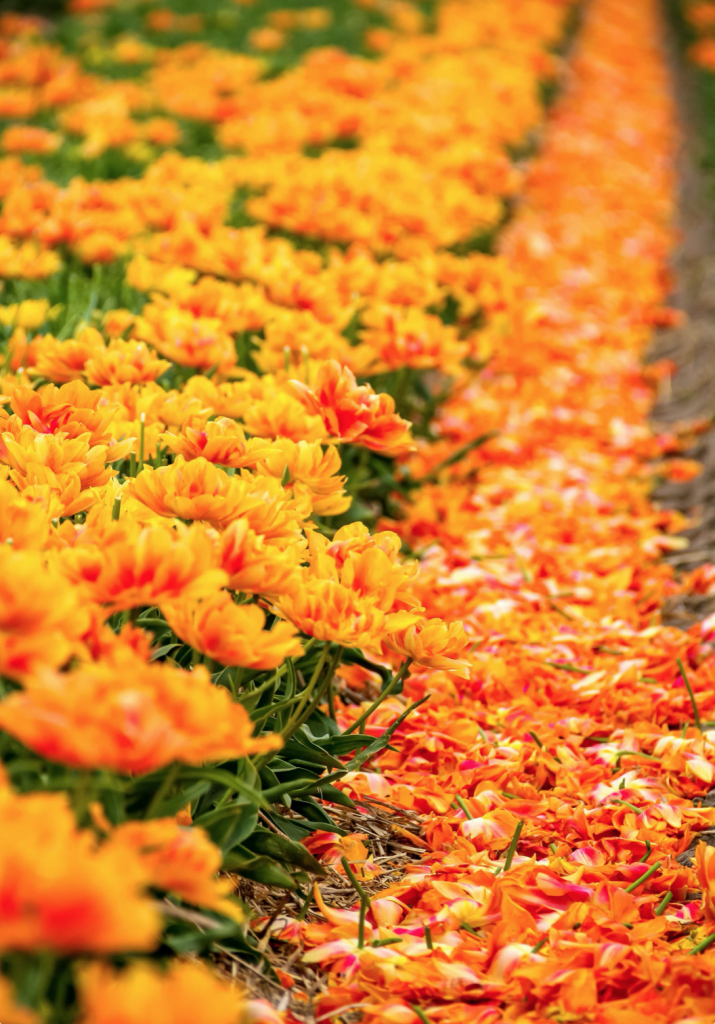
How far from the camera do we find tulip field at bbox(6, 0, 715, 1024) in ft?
2.83

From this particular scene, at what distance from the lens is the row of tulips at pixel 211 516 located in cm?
79

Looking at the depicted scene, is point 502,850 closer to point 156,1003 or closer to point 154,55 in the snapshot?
point 156,1003

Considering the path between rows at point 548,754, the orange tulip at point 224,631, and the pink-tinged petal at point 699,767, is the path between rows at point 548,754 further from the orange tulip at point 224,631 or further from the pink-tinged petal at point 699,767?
the orange tulip at point 224,631

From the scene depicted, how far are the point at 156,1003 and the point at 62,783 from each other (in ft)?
1.00

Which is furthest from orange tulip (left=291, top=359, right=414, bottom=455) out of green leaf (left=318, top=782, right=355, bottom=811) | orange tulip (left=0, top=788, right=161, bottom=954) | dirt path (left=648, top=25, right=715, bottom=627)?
dirt path (left=648, top=25, right=715, bottom=627)

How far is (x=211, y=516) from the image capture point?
116cm

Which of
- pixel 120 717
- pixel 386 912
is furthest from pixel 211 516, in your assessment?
pixel 386 912

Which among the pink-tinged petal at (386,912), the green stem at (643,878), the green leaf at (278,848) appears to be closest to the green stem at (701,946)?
the green stem at (643,878)

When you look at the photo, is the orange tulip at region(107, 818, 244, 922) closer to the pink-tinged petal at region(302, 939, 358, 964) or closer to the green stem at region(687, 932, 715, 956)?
the pink-tinged petal at region(302, 939, 358, 964)

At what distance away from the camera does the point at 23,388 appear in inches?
55.9

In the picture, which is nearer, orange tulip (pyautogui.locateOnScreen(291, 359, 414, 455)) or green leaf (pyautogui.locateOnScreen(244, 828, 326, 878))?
green leaf (pyautogui.locateOnScreen(244, 828, 326, 878))

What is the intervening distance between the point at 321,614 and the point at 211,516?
18 centimetres

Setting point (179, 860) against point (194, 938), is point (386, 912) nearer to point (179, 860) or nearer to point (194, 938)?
point (194, 938)

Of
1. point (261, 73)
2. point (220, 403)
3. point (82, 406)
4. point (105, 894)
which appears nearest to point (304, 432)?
point (220, 403)
